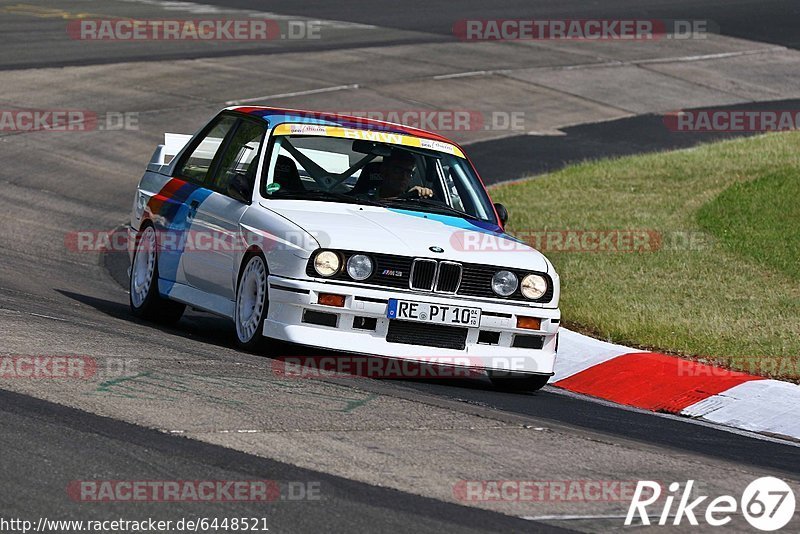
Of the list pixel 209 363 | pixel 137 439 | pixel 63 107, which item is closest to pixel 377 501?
pixel 137 439

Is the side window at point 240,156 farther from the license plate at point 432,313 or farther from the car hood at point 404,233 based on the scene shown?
the license plate at point 432,313

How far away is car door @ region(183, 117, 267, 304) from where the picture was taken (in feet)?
31.8

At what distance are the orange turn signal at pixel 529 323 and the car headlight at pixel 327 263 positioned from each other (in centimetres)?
120

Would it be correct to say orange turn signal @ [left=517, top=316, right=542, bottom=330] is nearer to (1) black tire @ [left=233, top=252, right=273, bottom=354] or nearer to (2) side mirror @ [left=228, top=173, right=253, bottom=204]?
(1) black tire @ [left=233, top=252, right=273, bottom=354]

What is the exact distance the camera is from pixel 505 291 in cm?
917

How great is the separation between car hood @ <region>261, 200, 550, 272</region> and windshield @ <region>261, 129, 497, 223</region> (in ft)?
0.63

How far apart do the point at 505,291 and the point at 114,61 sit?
1893 cm

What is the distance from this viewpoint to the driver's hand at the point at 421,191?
10.2m

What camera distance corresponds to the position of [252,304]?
30.4ft

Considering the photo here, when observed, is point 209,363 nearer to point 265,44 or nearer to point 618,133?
point 618,133

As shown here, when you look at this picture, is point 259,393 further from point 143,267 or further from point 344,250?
point 143,267

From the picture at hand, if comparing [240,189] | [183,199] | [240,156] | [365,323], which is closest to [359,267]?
[365,323]

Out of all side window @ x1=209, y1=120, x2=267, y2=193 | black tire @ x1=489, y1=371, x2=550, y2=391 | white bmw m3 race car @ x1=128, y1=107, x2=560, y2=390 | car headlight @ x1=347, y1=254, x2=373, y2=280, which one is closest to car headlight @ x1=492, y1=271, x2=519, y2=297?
white bmw m3 race car @ x1=128, y1=107, x2=560, y2=390

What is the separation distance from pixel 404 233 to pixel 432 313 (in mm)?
572
